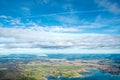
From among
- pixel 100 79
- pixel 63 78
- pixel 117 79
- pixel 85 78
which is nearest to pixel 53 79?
pixel 63 78

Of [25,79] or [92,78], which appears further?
[92,78]

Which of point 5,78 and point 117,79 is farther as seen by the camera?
point 117,79

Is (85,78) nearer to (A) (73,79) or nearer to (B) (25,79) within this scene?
(A) (73,79)

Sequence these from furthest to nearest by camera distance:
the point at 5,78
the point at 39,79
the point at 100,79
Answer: the point at 100,79
the point at 39,79
the point at 5,78

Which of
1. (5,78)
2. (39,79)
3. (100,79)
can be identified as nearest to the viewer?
(5,78)

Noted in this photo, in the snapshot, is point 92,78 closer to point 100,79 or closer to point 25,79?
point 100,79

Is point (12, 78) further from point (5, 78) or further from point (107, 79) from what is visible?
point (107, 79)

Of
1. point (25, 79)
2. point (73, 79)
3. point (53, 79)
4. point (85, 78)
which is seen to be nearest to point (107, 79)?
point (85, 78)
